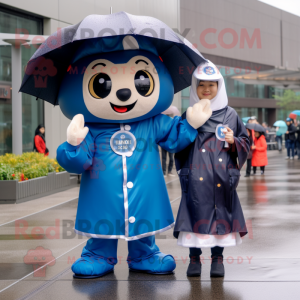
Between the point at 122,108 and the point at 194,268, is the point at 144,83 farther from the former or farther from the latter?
the point at 194,268

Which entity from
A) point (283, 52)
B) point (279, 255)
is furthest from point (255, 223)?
point (283, 52)

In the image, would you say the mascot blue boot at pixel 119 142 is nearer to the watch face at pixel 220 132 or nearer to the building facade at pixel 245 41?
the watch face at pixel 220 132

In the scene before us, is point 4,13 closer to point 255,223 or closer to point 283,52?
point 255,223

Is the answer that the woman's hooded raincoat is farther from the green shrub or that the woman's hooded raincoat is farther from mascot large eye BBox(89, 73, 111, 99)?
the green shrub

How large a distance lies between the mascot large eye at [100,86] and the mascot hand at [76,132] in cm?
29

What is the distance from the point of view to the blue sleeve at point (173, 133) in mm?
4484

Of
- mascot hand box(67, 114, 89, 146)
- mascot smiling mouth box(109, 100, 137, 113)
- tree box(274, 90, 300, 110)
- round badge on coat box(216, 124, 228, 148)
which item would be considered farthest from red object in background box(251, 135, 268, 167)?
tree box(274, 90, 300, 110)

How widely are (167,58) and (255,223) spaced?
328 centimetres

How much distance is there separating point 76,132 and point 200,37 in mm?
32442

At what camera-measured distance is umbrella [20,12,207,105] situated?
4.20 meters

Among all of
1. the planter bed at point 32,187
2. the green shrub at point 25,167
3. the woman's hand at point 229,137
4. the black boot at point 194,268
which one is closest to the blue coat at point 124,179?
the woman's hand at point 229,137

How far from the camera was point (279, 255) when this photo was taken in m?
5.20

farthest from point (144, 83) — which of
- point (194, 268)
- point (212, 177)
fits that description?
point (194, 268)

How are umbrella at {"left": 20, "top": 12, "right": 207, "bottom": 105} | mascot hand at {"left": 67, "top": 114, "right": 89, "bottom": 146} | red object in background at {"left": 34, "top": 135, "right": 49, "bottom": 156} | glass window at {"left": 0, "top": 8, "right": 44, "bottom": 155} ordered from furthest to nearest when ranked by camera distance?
1. glass window at {"left": 0, "top": 8, "right": 44, "bottom": 155}
2. red object in background at {"left": 34, "top": 135, "right": 49, "bottom": 156}
3. mascot hand at {"left": 67, "top": 114, "right": 89, "bottom": 146}
4. umbrella at {"left": 20, "top": 12, "right": 207, "bottom": 105}
